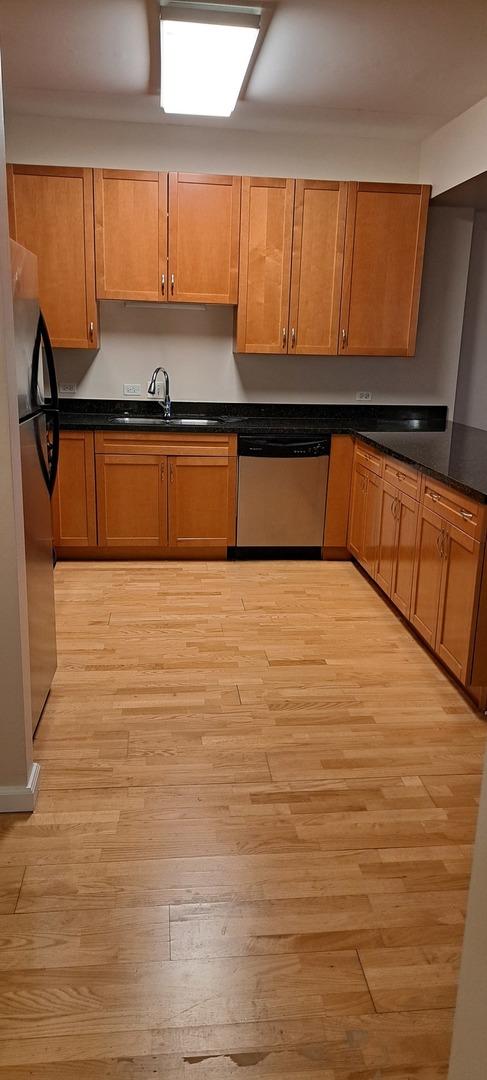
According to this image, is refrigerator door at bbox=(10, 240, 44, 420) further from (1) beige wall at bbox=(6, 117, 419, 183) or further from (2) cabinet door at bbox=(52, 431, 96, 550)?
(1) beige wall at bbox=(6, 117, 419, 183)

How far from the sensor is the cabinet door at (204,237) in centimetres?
468

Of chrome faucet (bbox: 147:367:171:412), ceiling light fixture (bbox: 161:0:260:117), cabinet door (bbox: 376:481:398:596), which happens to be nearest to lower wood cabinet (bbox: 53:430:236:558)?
chrome faucet (bbox: 147:367:171:412)

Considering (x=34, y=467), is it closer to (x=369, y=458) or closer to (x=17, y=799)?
(x=17, y=799)

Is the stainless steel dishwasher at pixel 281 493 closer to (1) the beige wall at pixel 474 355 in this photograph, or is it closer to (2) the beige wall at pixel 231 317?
(2) the beige wall at pixel 231 317

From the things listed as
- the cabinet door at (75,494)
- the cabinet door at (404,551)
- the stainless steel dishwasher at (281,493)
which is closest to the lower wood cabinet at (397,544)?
the cabinet door at (404,551)

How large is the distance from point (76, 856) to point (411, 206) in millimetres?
4218

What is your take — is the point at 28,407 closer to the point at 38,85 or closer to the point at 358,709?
the point at 358,709

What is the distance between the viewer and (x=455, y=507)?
3.20m

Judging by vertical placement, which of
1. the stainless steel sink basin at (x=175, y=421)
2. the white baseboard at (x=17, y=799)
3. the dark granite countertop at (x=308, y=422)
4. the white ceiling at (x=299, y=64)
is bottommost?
the white baseboard at (x=17, y=799)

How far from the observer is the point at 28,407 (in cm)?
261

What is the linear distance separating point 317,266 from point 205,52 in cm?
163

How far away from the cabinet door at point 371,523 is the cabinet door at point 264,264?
43.6 inches

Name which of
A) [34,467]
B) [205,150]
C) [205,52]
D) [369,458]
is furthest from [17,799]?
[205,150]

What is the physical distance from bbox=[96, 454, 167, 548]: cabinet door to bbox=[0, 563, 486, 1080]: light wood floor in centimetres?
122
